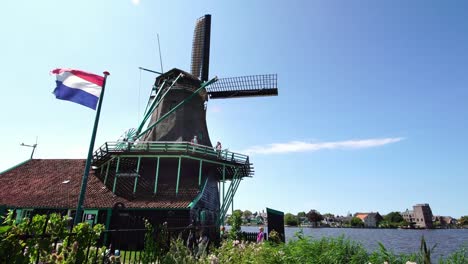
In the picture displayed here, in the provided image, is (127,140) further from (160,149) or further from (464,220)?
(464,220)

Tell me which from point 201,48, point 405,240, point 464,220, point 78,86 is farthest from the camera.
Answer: point 464,220

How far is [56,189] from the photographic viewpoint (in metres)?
19.9

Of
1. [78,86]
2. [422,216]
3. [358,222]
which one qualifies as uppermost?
[78,86]

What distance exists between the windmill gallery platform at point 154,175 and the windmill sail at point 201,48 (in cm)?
351

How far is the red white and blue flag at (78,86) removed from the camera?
9172 millimetres

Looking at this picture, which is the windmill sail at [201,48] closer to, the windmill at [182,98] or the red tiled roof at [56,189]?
the windmill at [182,98]

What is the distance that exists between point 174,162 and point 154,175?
1731 mm

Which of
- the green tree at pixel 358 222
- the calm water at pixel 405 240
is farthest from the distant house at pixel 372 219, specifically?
the calm water at pixel 405 240

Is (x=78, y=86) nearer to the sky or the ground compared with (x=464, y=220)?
nearer to the sky

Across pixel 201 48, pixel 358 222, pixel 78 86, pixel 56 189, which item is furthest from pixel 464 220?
pixel 78 86

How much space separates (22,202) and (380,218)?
6083 inches

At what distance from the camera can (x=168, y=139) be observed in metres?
22.1

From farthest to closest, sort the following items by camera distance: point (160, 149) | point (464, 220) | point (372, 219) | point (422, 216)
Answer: point (464, 220) → point (372, 219) → point (422, 216) → point (160, 149)

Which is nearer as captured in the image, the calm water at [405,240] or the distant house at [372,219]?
the calm water at [405,240]
